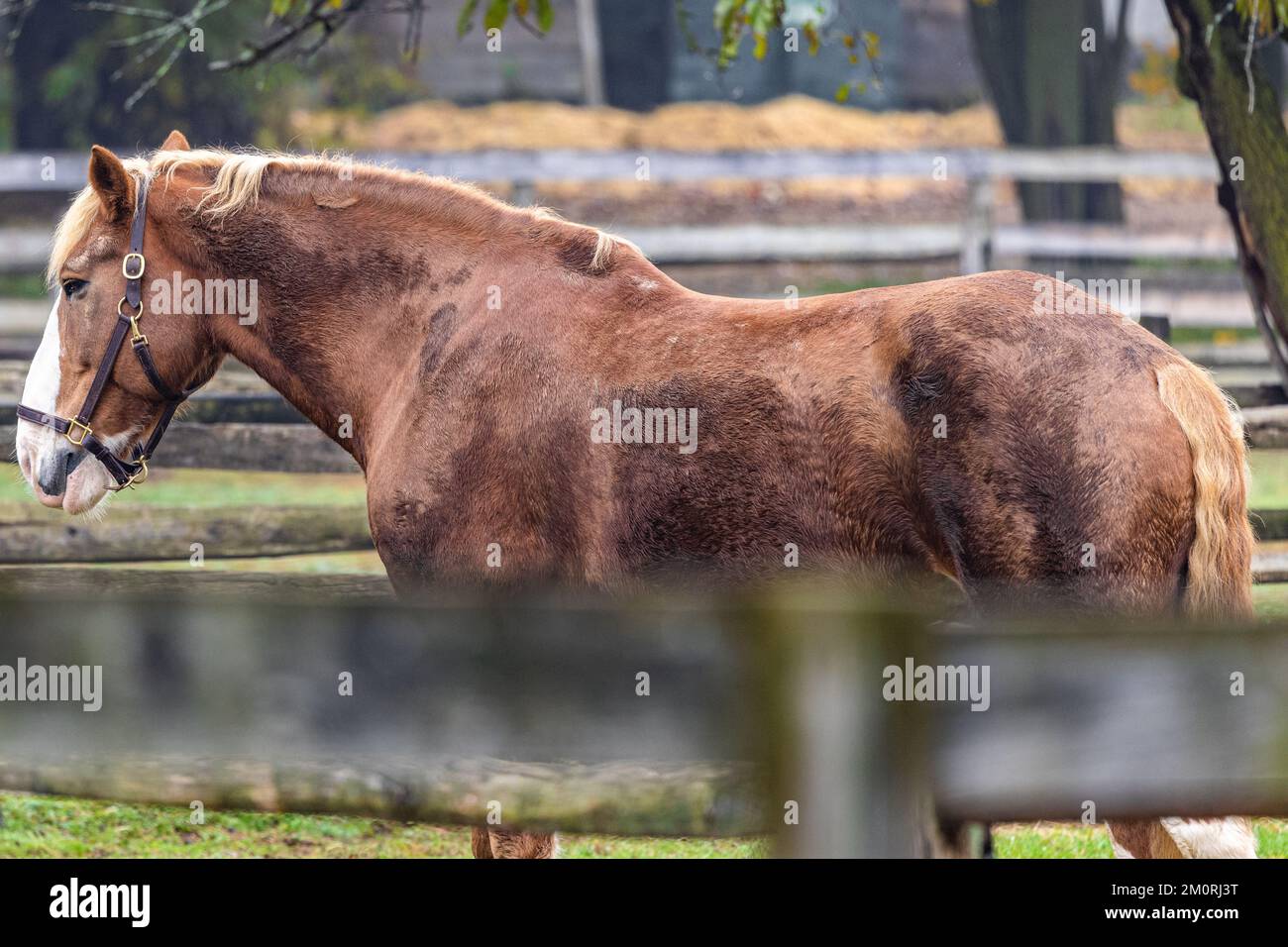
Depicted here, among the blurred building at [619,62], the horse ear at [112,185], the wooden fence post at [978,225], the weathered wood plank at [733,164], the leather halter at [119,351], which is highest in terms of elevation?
the blurred building at [619,62]

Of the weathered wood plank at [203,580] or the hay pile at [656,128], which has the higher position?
the hay pile at [656,128]

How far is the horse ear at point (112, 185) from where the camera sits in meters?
4.25

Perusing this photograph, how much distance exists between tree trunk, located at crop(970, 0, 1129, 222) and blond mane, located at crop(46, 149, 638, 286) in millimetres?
11151

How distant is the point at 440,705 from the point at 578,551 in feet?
5.55

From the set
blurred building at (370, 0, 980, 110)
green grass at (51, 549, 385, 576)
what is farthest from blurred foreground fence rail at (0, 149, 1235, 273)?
blurred building at (370, 0, 980, 110)

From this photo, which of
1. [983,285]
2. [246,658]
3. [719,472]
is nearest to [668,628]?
[246,658]

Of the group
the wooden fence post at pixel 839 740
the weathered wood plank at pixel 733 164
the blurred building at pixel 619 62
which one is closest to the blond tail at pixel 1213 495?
the wooden fence post at pixel 839 740

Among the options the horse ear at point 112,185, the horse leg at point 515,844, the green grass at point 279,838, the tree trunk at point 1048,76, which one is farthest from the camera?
the tree trunk at point 1048,76

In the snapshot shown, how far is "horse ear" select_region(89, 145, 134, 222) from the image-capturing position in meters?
4.25

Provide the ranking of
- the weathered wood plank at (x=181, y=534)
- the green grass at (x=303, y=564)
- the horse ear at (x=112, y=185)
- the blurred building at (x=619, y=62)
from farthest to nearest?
1. the blurred building at (x=619, y=62)
2. the green grass at (x=303, y=564)
3. the weathered wood plank at (x=181, y=534)
4. the horse ear at (x=112, y=185)

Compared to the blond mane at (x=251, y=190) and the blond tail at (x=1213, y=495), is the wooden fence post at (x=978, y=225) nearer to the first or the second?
the blond mane at (x=251, y=190)

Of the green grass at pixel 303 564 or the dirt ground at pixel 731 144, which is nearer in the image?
the green grass at pixel 303 564

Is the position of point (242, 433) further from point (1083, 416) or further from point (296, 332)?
point (1083, 416)

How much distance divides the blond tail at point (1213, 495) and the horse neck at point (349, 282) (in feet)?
6.68
